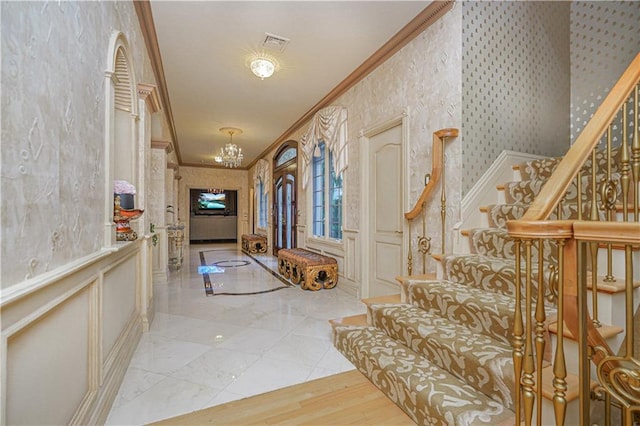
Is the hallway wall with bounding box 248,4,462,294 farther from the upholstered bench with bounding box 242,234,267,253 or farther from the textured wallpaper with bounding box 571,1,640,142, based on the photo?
the upholstered bench with bounding box 242,234,267,253

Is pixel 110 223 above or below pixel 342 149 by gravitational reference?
below

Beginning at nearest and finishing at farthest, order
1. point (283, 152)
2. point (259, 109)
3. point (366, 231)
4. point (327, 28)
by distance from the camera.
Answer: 1. point (327, 28)
2. point (366, 231)
3. point (259, 109)
4. point (283, 152)

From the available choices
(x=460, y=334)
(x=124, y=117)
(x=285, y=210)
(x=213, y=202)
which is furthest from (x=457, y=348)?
(x=213, y=202)

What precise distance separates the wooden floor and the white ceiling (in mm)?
3087

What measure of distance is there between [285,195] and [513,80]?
4.99m

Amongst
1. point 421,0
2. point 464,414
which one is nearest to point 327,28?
point 421,0

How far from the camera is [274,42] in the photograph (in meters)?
3.14

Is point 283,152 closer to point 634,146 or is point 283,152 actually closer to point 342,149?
point 342,149

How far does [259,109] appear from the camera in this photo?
16.9ft

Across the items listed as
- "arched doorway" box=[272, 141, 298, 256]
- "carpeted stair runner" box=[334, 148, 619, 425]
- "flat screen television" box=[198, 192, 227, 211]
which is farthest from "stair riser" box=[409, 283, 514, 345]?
"flat screen television" box=[198, 192, 227, 211]

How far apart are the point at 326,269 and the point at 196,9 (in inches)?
133

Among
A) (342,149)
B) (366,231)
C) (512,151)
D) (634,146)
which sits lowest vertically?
(366,231)

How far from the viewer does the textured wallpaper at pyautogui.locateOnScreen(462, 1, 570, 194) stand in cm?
254

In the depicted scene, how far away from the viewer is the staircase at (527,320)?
36.9 inches
